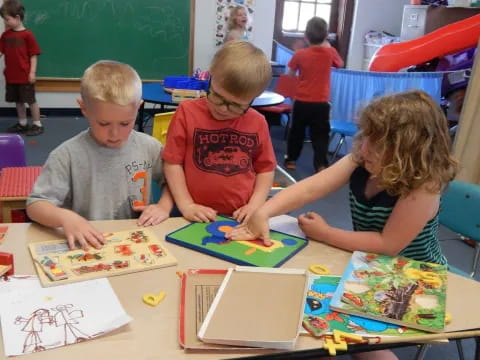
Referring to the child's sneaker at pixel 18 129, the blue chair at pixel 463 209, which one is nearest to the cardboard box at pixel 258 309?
the blue chair at pixel 463 209

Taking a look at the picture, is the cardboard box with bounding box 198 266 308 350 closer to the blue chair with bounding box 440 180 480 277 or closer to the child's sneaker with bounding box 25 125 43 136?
the blue chair with bounding box 440 180 480 277

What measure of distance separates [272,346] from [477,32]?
476 centimetres

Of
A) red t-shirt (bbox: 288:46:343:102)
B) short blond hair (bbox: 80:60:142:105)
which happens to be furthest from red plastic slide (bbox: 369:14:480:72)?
short blond hair (bbox: 80:60:142:105)

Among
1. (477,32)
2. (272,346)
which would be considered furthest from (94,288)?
(477,32)

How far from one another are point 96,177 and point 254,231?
49 cm

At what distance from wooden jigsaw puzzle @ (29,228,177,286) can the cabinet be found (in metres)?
5.40

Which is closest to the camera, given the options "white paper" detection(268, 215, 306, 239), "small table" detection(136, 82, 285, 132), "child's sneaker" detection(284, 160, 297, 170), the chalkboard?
"white paper" detection(268, 215, 306, 239)

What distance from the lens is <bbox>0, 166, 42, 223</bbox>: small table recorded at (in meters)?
1.81

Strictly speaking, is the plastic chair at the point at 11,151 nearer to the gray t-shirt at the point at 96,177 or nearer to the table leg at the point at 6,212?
the table leg at the point at 6,212

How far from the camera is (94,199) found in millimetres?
1370

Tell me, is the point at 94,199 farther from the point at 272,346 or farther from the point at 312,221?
the point at 272,346

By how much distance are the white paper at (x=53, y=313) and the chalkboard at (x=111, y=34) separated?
4.77 metres

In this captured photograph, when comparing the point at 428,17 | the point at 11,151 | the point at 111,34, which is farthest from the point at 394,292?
the point at 428,17

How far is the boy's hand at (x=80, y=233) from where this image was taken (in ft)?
Result: 3.67
